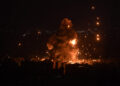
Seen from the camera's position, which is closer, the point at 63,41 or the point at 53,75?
the point at 53,75

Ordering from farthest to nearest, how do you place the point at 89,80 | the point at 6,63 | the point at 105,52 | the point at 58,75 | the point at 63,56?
the point at 105,52, the point at 63,56, the point at 6,63, the point at 58,75, the point at 89,80

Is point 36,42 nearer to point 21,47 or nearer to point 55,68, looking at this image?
point 21,47

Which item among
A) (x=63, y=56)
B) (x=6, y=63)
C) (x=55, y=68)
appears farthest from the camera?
(x=63, y=56)

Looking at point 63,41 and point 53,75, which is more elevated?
point 63,41

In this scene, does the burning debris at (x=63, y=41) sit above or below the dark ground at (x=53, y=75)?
above

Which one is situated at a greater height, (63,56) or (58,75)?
(63,56)

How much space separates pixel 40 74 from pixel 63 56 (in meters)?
5.50

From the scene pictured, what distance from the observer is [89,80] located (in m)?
15.6

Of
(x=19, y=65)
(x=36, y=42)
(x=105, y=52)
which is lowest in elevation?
(x=19, y=65)

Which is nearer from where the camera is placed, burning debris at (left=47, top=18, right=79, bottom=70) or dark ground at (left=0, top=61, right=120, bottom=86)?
dark ground at (left=0, top=61, right=120, bottom=86)

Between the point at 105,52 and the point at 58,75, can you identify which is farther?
the point at 105,52

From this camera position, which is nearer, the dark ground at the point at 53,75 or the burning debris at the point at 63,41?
the dark ground at the point at 53,75

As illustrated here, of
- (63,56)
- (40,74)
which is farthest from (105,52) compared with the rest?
(40,74)

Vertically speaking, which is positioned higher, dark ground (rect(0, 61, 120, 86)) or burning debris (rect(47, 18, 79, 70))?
burning debris (rect(47, 18, 79, 70))
